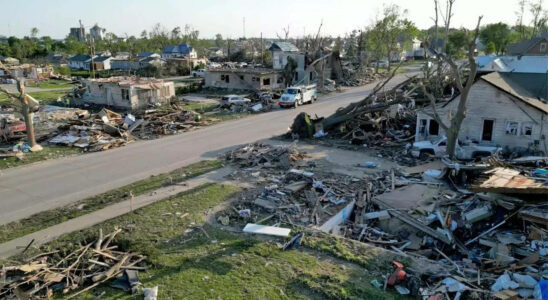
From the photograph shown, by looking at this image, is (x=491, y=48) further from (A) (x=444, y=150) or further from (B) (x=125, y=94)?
(B) (x=125, y=94)

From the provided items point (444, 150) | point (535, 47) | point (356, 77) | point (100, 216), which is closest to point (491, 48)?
point (535, 47)

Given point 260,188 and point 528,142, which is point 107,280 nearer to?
point 260,188

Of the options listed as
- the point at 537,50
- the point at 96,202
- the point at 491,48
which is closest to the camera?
the point at 96,202

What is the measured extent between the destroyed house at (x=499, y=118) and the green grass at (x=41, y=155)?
68.5ft

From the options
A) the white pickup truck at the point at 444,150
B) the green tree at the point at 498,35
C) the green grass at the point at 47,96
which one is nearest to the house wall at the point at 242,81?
the green grass at the point at 47,96

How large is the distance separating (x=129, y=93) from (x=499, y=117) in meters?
29.6

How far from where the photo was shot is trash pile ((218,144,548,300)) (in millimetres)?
10531

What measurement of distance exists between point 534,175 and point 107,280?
15.8 metres

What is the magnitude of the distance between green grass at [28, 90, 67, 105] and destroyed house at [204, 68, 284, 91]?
701 inches

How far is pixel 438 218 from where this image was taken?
1427cm

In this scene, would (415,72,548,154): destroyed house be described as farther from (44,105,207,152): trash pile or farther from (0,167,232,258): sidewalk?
(44,105,207,152): trash pile

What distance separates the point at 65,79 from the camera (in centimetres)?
7112

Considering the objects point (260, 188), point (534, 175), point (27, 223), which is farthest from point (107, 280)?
point (534, 175)

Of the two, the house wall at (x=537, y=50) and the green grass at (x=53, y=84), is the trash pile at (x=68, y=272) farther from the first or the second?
the house wall at (x=537, y=50)
